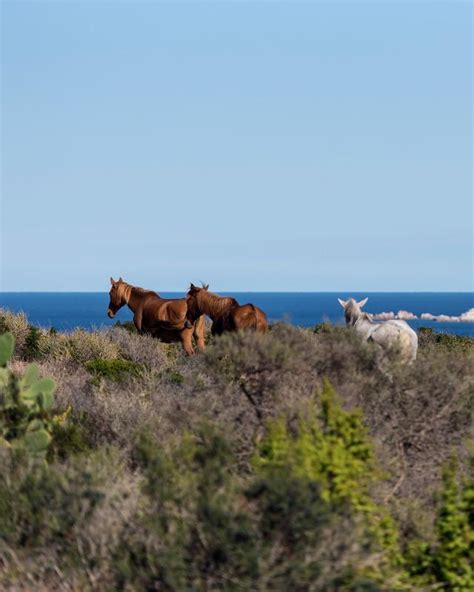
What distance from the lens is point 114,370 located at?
18.1m

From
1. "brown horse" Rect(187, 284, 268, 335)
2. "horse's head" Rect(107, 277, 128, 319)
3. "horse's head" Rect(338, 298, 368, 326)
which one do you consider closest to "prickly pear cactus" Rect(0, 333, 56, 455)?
"horse's head" Rect(338, 298, 368, 326)

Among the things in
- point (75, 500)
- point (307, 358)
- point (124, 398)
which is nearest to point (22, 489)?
point (75, 500)

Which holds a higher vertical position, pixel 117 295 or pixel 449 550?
pixel 117 295

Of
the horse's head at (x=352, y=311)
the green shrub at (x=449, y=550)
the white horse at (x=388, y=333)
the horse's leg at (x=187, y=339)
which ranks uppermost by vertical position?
the horse's head at (x=352, y=311)

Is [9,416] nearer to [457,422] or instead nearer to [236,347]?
[236,347]

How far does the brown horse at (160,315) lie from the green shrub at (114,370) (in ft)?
6.79

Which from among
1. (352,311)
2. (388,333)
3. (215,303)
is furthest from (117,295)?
(388,333)

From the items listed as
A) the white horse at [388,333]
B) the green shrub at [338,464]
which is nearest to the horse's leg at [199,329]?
the white horse at [388,333]

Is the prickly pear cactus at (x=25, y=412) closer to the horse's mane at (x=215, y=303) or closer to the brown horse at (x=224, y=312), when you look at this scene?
the brown horse at (x=224, y=312)

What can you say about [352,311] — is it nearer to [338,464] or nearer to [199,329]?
[199,329]

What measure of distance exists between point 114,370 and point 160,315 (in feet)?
12.1

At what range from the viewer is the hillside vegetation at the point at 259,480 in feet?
21.5

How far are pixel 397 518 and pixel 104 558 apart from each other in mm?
2226

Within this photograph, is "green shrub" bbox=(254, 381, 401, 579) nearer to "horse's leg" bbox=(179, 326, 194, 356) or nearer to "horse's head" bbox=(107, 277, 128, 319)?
"horse's leg" bbox=(179, 326, 194, 356)
